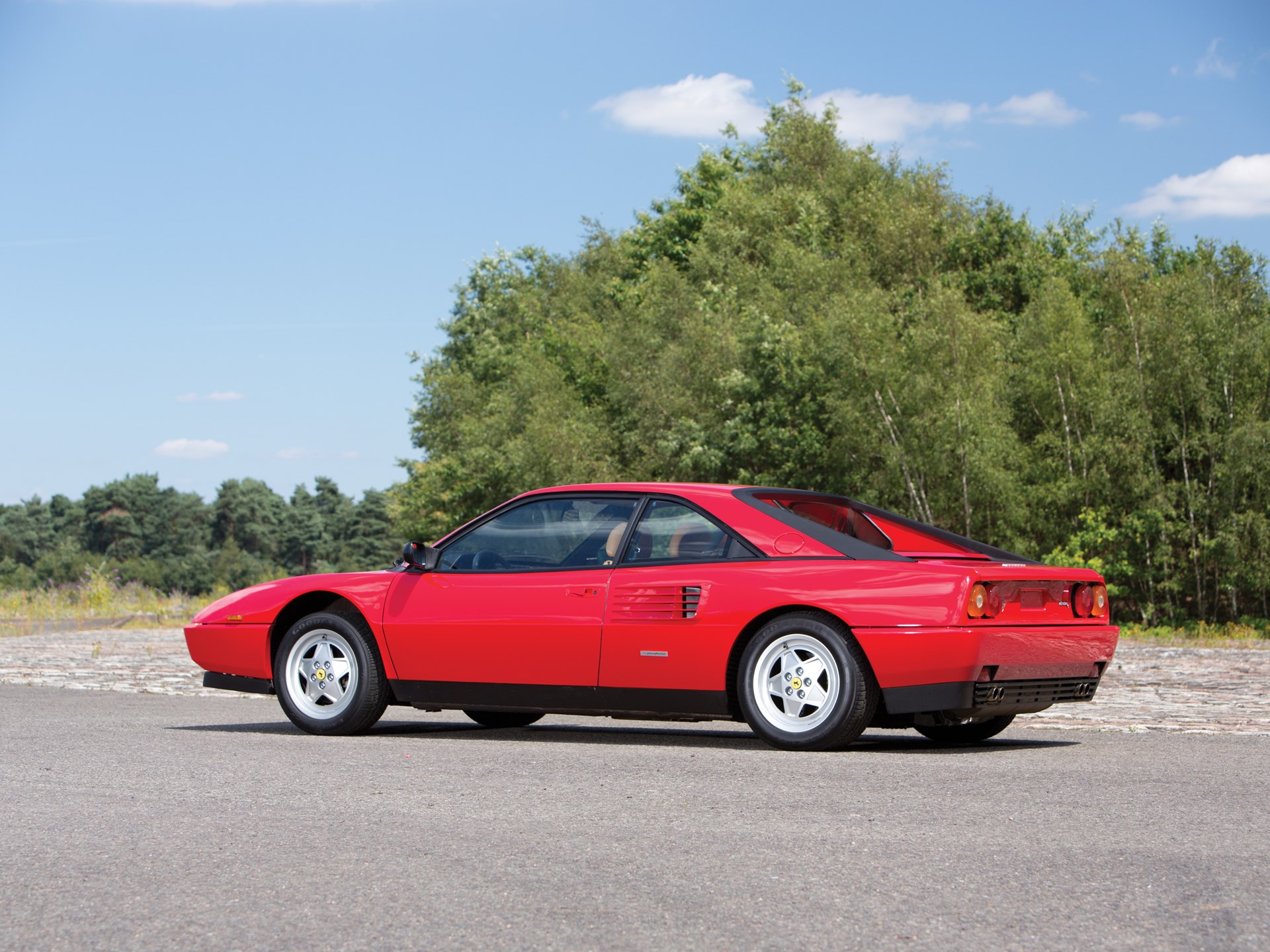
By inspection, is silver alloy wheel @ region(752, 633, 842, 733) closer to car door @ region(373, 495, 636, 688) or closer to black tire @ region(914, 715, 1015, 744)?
car door @ region(373, 495, 636, 688)

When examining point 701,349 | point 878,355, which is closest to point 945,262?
point 701,349

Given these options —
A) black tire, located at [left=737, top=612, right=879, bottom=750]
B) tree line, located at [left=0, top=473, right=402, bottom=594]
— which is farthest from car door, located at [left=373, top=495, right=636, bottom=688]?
tree line, located at [left=0, top=473, right=402, bottom=594]

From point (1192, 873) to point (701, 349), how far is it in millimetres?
44882

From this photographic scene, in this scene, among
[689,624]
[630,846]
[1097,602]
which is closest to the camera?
[630,846]

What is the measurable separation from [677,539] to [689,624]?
560mm

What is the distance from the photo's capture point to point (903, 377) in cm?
3797

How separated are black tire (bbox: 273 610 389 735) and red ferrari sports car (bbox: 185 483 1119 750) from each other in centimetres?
1

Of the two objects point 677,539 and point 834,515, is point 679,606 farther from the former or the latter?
point 834,515

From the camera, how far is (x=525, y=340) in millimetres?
70312

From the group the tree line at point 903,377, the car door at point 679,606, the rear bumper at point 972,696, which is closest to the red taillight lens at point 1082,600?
the rear bumper at point 972,696

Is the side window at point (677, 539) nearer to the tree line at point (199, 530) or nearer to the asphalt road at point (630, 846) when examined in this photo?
the asphalt road at point (630, 846)

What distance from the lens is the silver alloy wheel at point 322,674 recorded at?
330 inches

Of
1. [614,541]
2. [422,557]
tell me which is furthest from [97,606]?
[614,541]

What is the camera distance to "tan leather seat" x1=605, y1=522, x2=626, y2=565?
7.86 m
